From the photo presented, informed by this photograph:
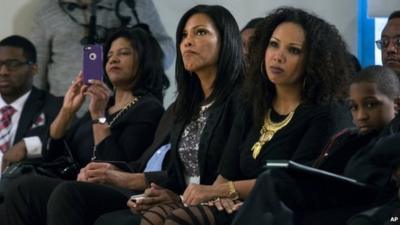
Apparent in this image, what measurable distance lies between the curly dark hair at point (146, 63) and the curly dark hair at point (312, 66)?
38.7 inches

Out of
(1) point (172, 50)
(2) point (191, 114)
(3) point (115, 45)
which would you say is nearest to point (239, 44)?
(2) point (191, 114)

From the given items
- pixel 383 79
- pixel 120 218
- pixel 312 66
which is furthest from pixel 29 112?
pixel 383 79

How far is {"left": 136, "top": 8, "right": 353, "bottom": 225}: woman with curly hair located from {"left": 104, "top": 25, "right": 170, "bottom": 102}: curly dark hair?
0.99 metres

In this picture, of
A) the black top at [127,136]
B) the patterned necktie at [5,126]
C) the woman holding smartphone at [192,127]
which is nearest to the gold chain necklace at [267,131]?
the woman holding smartphone at [192,127]

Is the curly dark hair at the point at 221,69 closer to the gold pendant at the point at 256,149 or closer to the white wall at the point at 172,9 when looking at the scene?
the gold pendant at the point at 256,149

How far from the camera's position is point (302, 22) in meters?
3.32

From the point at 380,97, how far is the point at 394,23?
102cm

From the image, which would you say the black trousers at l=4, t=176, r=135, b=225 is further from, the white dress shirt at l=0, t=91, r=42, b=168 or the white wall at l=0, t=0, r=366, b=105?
the white wall at l=0, t=0, r=366, b=105

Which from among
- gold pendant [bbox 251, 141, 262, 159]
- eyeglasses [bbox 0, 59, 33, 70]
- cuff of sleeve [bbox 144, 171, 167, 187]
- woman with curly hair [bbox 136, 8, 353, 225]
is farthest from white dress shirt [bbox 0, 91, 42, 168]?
gold pendant [bbox 251, 141, 262, 159]

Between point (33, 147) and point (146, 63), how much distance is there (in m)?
0.69

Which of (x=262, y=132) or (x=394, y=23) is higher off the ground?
(x=394, y=23)

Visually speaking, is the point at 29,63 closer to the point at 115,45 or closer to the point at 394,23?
the point at 115,45

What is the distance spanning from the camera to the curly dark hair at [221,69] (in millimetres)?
3666

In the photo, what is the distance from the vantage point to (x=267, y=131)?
3291mm
